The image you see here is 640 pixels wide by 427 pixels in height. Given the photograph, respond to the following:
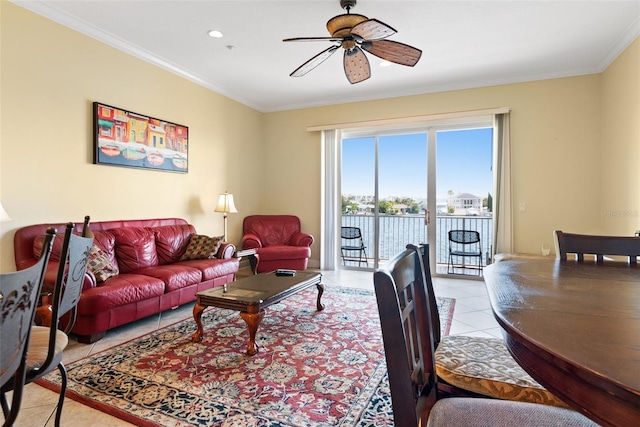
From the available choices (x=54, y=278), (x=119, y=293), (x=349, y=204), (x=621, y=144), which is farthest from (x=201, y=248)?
(x=621, y=144)

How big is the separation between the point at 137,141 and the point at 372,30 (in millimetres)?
2959

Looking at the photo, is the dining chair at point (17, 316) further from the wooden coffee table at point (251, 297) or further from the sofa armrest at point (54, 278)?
the sofa armrest at point (54, 278)

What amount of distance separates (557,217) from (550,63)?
6.61 ft

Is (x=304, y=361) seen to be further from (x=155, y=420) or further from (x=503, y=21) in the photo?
(x=503, y=21)

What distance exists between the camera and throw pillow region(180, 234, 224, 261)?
395 centimetres

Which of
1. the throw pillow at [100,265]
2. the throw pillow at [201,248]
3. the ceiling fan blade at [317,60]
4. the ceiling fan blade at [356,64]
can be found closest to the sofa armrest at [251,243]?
the throw pillow at [201,248]

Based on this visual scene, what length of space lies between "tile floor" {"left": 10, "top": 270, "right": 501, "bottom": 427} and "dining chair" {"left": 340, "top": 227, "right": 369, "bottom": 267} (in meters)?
0.44

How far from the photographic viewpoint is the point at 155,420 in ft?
5.47

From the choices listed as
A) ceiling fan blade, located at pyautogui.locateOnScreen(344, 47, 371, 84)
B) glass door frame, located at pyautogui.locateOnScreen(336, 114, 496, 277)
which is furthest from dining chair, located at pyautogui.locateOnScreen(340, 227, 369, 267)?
ceiling fan blade, located at pyautogui.locateOnScreen(344, 47, 371, 84)

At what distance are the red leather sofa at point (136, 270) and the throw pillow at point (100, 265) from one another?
0.17 feet

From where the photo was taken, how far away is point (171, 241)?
3.93m

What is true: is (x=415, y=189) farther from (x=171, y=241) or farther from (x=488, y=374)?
(x=488, y=374)

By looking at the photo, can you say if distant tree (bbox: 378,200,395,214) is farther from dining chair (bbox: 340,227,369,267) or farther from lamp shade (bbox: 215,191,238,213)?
lamp shade (bbox: 215,191,238,213)

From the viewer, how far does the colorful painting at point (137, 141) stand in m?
3.49
